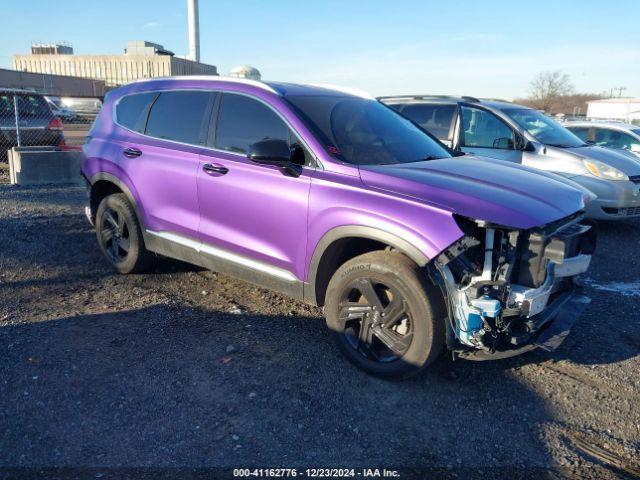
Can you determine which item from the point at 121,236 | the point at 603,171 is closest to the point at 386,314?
the point at 121,236

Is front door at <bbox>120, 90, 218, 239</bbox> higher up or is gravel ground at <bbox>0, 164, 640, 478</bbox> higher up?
front door at <bbox>120, 90, 218, 239</bbox>

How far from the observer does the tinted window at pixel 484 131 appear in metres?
7.73

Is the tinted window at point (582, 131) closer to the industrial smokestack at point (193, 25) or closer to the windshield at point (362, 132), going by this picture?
the windshield at point (362, 132)

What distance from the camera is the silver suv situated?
24.1ft

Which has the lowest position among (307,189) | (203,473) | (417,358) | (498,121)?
(203,473)

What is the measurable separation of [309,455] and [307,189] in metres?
1.71

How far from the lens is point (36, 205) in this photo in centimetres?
825

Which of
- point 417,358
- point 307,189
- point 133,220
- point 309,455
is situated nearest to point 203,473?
point 309,455

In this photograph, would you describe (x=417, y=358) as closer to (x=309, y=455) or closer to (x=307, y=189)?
(x=309, y=455)

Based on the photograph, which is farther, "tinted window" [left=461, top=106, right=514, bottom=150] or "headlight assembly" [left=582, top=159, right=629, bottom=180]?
"tinted window" [left=461, top=106, right=514, bottom=150]

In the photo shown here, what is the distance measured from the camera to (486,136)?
7867 mm

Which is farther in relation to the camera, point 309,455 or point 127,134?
point 127,134

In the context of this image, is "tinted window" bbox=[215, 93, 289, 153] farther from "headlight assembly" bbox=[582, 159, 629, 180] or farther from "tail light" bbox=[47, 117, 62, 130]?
"tail light" bbox=[47, 117, 62, 130]

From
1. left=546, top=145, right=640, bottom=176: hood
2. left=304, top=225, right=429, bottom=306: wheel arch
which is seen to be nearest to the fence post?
left=304, top=225, right=429, bottom=306: wheel arch
